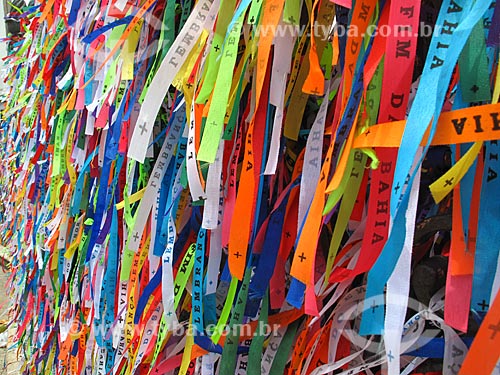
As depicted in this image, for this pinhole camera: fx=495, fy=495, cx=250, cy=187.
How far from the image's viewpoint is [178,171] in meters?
0.64

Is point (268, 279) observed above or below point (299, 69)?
below

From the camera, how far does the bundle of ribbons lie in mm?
327

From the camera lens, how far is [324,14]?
0.44 meters

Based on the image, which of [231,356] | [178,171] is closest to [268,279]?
[231,356]

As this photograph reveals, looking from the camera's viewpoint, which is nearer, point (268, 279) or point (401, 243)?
point (401, 243)

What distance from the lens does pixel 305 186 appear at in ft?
1.44

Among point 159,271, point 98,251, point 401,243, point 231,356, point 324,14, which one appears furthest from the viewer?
point 98,251

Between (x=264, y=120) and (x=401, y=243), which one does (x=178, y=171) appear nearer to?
(x=264, y=120)

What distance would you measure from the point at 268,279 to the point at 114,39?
496mm

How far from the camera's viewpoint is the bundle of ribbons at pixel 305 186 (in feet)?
1.07

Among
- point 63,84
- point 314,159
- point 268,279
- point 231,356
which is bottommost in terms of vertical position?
point 231,356

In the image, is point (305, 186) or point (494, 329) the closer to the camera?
point (494, 329)

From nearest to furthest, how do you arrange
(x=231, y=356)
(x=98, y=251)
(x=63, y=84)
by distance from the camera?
1. (x=231, y=356)
2. (x=98, y=251)
3. (x=63, y=84)

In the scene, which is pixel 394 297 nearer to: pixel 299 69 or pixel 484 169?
pixel 484 169
